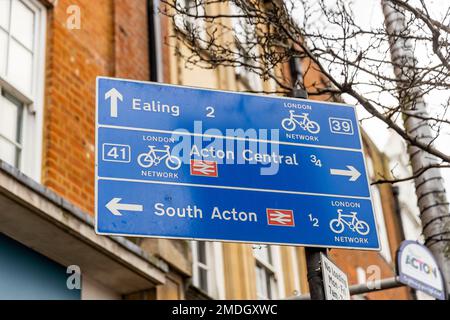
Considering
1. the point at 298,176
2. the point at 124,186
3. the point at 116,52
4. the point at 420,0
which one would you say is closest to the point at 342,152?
the point at 298,176

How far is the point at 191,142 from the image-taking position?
5.36 meters

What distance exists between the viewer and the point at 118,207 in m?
4.93

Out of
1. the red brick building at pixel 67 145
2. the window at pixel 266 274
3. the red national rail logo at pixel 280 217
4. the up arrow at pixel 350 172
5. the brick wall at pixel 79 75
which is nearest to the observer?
the red national rail logo at pixel 280 217

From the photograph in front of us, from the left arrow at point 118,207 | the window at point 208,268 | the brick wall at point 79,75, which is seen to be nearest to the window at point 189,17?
the brick wall at point 79,75

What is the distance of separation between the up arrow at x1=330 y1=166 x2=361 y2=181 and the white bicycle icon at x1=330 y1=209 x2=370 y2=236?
0.32m

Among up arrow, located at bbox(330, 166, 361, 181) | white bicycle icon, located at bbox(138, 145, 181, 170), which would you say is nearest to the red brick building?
white bicycle icon, located at bbox(138, 145, 181, 170)

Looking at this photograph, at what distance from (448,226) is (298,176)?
3112 millimetres

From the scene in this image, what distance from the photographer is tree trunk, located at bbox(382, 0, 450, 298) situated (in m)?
7.98

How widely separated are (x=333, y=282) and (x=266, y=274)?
9.69m

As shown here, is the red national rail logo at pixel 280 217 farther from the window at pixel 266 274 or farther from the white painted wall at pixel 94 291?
the window at pixel 266 274

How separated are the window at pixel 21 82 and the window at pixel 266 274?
226 inches

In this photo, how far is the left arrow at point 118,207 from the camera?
4.91m

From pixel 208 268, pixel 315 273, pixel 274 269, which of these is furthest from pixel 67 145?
pixel 274 269

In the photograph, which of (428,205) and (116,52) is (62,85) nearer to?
(116,52)
